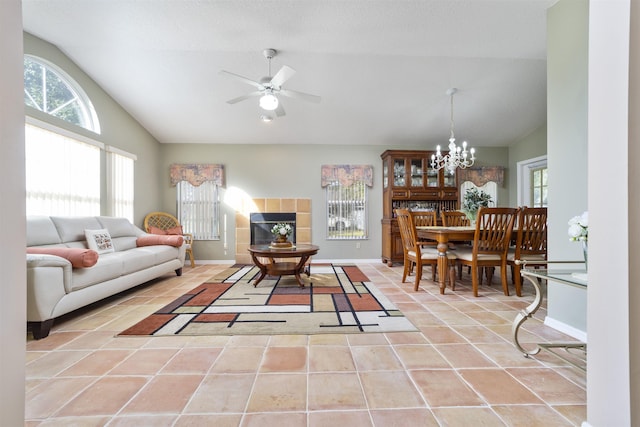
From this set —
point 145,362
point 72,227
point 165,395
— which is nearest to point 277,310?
point 145,362

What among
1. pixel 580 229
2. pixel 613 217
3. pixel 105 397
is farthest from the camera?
pixel 580 229

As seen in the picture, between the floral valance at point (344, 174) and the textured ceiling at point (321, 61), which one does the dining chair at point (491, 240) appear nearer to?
the textured ceiling at point (321, 61)

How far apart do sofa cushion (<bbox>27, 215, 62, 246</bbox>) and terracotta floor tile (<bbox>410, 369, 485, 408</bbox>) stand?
3.44m

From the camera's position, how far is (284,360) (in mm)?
1655

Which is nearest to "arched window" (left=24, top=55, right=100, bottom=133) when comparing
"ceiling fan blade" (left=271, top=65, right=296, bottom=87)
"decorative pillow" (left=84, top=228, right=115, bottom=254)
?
"decorative pillow" (left=84, top=228, right=115, bottom=254)

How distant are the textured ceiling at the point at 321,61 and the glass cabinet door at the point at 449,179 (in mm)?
734

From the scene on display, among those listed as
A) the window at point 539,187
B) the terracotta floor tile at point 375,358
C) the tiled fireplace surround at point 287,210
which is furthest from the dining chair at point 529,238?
the tiled fireplace surround at point 287,210

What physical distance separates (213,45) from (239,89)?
827 millimetres

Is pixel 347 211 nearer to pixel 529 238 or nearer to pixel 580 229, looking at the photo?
pixel 529 238

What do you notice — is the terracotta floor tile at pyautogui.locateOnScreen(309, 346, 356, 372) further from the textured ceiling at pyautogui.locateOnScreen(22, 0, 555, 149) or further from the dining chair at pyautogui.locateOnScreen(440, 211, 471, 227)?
the dining chair at pyautogui.locateOnScreen(440, 211, 471, 227)

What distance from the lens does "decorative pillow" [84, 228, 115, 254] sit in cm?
305

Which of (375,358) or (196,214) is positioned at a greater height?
(196,214)

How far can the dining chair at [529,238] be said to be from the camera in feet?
9.59

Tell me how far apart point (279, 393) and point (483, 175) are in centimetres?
554
